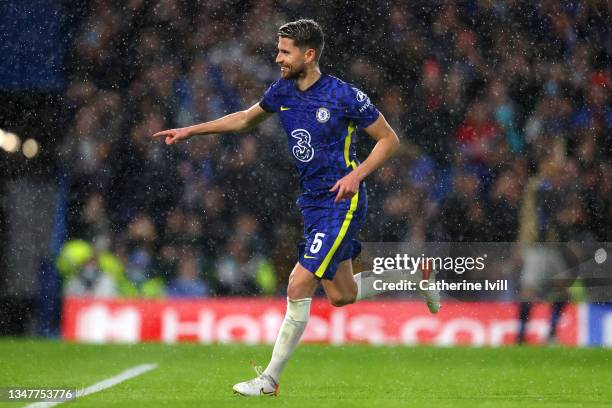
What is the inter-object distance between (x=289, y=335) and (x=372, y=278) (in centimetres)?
191

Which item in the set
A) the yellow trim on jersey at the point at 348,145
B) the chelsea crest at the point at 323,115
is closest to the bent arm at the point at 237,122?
the chelsea crest at the point at 323,115

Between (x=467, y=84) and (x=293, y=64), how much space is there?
6899 mm

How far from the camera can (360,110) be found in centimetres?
612

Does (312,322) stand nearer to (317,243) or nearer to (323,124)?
(317,243)

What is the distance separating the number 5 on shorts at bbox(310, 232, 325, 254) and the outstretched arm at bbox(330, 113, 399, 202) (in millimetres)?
245

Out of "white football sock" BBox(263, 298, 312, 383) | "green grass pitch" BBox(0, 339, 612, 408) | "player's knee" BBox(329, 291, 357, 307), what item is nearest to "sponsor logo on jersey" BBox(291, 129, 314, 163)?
"white football sock" BBox(263, 298, 312, 383)

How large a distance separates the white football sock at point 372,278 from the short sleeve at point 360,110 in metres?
1.63

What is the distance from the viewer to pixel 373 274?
26.0 feet

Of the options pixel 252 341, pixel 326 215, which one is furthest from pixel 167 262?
pixel 326 215

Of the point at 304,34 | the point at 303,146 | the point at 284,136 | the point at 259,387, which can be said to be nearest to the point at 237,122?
the point at 303,146

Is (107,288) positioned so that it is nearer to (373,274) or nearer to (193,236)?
(193,236)

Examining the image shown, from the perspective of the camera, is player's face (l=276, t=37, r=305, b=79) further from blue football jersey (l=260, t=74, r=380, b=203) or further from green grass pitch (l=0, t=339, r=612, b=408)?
green grass pitch (l=0, t=339, r=612, b=408)

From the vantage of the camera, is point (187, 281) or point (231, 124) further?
point (187, 281)

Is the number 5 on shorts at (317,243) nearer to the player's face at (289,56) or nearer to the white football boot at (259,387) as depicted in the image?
the white football boot at (259,387)
